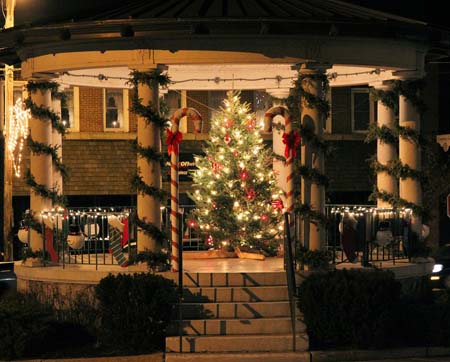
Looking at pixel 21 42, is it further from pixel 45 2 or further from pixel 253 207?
pixel 45 2

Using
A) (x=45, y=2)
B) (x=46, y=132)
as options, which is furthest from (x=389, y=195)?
(x=45, y=2)

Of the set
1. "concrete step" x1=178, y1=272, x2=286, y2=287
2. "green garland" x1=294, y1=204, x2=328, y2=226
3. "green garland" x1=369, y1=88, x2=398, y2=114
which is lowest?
"concrete step" x1=178, y1=272, x2=286, y2=287

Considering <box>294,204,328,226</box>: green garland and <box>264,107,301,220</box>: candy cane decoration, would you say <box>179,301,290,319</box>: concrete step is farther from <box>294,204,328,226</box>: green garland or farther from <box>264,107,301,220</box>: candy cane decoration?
<box>264,107,301,220</box>: candy cane decoration

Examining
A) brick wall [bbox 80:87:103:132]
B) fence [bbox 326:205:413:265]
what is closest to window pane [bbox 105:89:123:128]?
brick wall [bbox 80:87:103:132]

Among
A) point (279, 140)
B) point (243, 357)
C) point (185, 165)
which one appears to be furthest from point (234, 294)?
point (185, 165)

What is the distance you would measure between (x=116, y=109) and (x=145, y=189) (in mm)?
22146

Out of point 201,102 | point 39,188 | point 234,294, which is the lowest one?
point 234,294

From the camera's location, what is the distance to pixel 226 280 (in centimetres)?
2052

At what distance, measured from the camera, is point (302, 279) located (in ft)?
68.0

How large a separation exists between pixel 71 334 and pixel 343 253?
6011 mm

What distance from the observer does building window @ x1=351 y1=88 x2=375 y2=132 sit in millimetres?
44406

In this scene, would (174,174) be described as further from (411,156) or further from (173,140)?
(411,156)

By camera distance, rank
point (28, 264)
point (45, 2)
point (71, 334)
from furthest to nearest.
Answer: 1. point (45, 2)
2. point (28, 264)
3. point (71, 334)

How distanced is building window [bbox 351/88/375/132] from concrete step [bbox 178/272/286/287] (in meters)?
24.4
